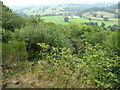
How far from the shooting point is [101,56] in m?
4.29

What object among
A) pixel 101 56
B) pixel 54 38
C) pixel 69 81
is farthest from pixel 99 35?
pixel 69 81

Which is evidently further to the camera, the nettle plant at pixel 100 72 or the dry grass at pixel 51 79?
Answer: the nettle plant at pixel 100 72

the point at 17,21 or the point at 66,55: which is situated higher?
the point at 17,21

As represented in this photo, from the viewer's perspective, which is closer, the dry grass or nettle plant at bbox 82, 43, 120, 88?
the dry grass

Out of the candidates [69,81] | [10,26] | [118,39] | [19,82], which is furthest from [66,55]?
[10,26]

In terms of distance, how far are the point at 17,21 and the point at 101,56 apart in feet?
28.8

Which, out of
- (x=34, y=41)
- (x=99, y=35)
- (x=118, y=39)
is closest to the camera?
(x=118, y=39)

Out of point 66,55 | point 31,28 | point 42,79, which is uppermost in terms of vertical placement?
point 31,28

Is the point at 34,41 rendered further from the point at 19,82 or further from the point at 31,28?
the point at 19,82

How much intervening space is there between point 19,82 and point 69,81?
1329 mm

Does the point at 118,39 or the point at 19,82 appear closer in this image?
the point at 19,82

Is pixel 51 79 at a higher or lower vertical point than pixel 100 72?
lower

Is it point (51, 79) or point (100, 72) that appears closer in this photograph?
point (51, 79)

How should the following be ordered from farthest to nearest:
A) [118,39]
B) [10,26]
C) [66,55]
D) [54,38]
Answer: [10,26]
[54,38]
[118,39]
[66,55]
